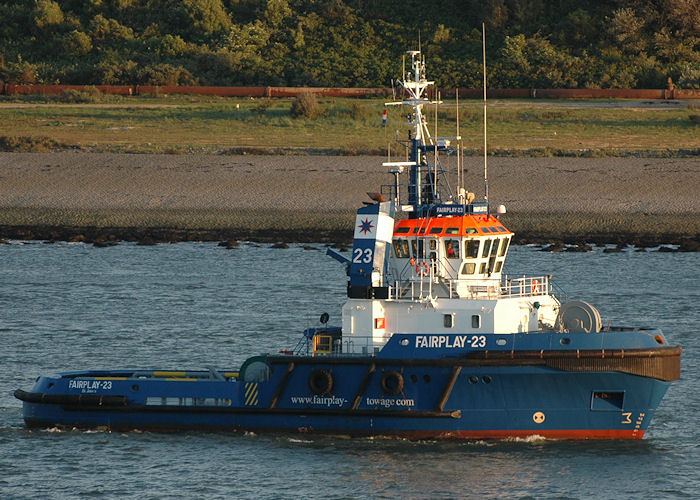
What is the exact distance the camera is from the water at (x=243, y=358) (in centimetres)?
2222

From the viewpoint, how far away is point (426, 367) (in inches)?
931

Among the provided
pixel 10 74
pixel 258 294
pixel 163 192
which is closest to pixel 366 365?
pixel 258 294

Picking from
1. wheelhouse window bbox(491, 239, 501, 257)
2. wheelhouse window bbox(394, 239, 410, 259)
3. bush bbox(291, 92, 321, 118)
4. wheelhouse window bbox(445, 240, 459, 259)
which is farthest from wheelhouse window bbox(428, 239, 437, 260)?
bush bbox(291, 92, 321, 118)

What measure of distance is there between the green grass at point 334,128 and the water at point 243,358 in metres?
12.5

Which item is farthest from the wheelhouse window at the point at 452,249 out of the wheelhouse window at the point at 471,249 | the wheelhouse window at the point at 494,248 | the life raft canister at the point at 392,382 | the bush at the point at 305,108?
the bush at the point at 305,108

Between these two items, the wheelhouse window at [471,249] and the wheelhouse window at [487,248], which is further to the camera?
the wheelhouse window at [487,248]

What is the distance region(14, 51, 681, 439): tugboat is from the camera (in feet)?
76.6

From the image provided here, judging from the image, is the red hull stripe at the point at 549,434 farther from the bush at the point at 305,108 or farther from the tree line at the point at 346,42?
the tree line at the point at 346,42

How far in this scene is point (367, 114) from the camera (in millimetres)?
63406

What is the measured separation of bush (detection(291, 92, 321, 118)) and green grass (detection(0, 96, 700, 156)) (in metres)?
0.37

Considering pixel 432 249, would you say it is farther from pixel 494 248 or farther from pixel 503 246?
pixel 503 246

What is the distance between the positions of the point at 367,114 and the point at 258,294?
84.6ft

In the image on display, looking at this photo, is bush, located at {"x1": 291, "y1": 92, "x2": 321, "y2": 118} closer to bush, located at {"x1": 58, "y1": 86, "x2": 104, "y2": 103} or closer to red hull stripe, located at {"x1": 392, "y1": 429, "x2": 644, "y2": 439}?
bush, located at {"x1": 58, "y1": 86, "x2": 104, "y2": 103}

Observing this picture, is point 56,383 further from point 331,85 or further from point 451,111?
point 331,85
